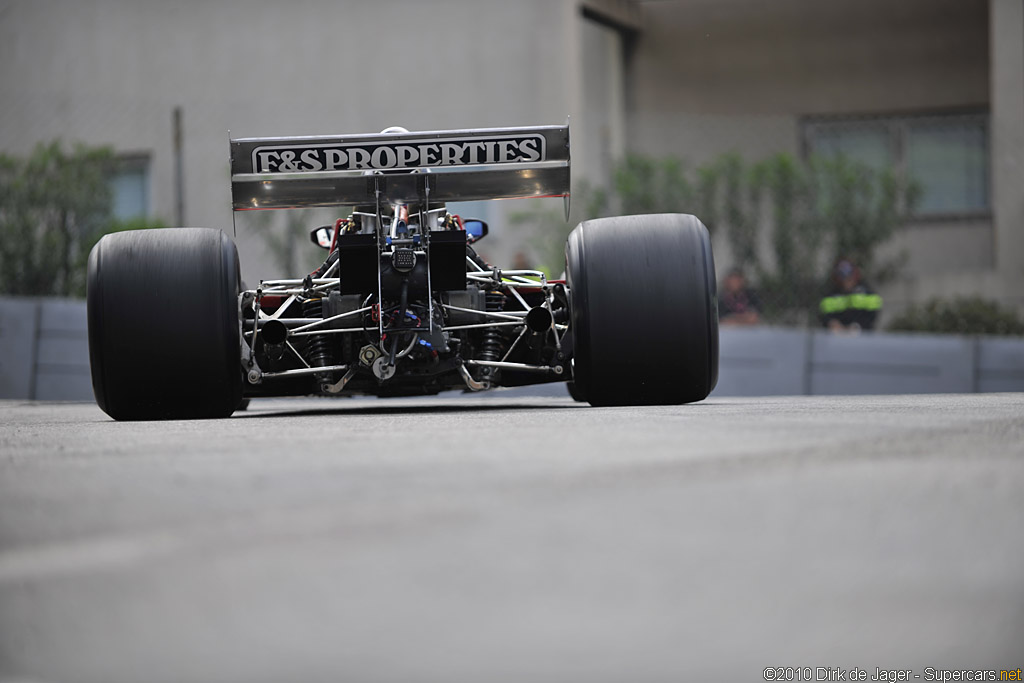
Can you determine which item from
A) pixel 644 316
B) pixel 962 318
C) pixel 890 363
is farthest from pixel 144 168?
pixel 644 316

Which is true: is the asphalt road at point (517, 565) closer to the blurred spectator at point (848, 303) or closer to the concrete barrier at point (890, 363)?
the concrete barrier at point (890, 363)

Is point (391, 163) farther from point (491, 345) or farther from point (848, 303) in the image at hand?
point (848, 303)

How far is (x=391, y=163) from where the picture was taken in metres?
6.36

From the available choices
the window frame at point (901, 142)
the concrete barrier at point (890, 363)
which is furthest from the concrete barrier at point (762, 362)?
the window frame at point (901, 142)

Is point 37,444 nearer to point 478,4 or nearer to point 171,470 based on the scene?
point 171,470

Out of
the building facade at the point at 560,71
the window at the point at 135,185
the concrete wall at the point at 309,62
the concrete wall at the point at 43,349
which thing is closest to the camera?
the concrete wall at the point at 43,349

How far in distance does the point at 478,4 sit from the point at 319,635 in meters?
14.5

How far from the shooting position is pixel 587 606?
5.70ft

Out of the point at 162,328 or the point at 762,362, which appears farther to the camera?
the point at 762,362

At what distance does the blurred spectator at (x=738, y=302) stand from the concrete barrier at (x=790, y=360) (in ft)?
1.12

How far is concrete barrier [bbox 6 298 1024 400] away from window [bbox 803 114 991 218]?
3.49m

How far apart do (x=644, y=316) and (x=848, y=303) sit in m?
6.27

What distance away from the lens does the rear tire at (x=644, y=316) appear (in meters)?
5.95

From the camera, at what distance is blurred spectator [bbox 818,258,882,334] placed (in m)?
11.7
